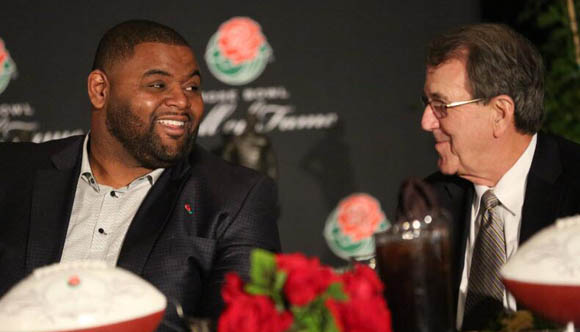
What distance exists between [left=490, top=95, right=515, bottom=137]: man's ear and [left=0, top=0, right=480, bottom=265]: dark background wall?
7.45 feet

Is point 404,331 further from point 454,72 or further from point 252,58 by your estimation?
point 252,58

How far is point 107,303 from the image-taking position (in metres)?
0.99

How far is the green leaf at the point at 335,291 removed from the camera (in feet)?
2.73

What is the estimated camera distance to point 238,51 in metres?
4.20

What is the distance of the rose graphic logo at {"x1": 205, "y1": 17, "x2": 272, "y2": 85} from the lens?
4.20 metres

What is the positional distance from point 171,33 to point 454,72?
849 millimetres

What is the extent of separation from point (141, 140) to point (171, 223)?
13.4 inches

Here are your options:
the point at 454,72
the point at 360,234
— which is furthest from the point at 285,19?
the point at 454,72

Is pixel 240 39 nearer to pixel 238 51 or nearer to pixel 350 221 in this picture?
pixel 238 51

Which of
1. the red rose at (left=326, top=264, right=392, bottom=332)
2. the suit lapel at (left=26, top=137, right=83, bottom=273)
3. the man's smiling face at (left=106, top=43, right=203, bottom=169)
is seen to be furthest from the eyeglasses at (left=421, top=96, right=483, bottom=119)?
the red rose at (left=326, top=264, right=392, bottom=332)

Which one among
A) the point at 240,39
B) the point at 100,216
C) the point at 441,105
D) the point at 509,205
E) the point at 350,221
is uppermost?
the point at 441,105

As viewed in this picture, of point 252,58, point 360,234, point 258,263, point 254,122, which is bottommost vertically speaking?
point 360,234

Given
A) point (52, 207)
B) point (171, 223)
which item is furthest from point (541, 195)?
point (52, 207)

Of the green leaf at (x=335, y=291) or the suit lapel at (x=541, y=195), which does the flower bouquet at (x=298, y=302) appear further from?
the suit lapel at (x=541, y=195)
